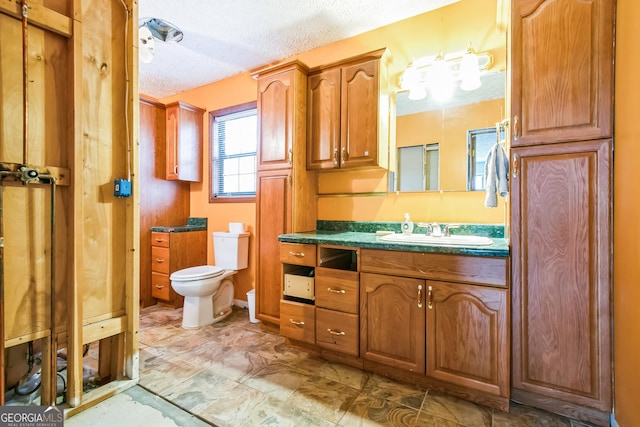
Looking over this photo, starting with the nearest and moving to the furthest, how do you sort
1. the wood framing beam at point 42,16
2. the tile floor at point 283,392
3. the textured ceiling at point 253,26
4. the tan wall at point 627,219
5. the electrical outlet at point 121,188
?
the tan wall at point 627,219 → the wood framing beam at point 42,16 → the tile floor at point 283,392 → the electrical outlet at point 121,188 → the textured ceiling at point 253,26

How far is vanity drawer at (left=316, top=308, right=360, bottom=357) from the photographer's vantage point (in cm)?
186

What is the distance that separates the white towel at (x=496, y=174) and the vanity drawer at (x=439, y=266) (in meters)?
0.44

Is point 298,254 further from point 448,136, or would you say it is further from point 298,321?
point 448,136

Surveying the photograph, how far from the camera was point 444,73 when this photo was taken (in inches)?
81.0

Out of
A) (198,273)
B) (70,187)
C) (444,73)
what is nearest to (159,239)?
(198,273)

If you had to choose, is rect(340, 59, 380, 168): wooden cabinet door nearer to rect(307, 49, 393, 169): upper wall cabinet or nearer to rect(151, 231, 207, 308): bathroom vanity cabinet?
rect(307, 49, 393, 169): upper wall cabinet

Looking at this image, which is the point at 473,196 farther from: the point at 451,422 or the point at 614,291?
the point at 451,422

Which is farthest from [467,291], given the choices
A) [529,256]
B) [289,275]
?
[289,275]

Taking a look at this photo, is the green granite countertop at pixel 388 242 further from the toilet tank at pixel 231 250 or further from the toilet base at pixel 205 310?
the toilet base at pixel 205 310

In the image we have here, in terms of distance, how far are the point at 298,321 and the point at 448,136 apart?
1760 mm

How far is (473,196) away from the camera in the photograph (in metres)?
2.03

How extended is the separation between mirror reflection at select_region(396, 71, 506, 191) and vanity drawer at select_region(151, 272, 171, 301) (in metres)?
2.57

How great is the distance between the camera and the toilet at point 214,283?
99.8 inches

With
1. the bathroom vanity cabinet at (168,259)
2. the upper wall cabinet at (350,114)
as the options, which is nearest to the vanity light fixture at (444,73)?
the upper wall cabinet at (350,114)
